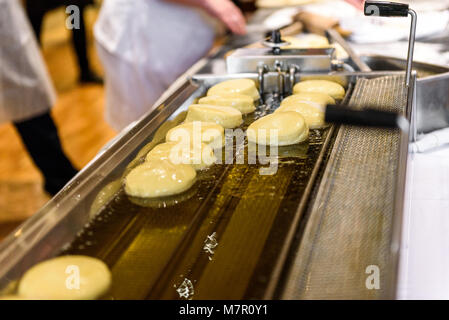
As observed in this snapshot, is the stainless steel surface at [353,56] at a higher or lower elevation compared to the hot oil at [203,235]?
higher

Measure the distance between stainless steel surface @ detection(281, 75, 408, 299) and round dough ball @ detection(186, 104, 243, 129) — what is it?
0.28 meters

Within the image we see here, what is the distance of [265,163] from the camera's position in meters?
0.91

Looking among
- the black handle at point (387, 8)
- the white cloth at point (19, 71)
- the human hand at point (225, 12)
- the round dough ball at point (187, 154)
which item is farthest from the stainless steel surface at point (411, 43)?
the white cloth at point (19, 71)

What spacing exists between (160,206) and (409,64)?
2.01 feet

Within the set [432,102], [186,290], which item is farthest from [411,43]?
[186,290]

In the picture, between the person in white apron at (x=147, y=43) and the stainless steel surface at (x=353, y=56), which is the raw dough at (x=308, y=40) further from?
the person in white apron at (x=147, y=43)

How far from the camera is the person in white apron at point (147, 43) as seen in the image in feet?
6.44

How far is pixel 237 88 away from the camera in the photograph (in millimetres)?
1217

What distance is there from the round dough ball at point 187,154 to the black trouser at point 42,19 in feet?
10.4

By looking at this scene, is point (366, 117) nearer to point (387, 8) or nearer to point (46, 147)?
point (387, 8)

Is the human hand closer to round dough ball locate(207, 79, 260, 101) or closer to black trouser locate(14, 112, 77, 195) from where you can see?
round dough ball locate(207, 79, 260, 101)

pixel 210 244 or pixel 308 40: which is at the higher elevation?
pixel 308 40

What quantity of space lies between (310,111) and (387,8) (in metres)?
0.25
